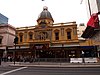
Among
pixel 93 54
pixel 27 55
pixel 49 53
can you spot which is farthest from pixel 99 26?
pixel 27 55

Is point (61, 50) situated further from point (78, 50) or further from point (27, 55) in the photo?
point (27, 55)

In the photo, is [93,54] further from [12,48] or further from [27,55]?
[12,48]

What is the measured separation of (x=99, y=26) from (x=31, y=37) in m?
34.2

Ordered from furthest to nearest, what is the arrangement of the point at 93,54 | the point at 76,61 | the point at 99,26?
1. the point at 93,54
2. the point at 76,61
3. the point at 99,26

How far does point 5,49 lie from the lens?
39000mm

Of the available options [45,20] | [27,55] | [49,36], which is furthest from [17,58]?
[45,20]

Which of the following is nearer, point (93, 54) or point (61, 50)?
point (93, 54)

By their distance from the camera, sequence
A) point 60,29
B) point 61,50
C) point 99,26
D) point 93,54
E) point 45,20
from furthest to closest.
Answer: point 45,20 → point 60,29 → point 61,50 → point 93,54 → point 99,26

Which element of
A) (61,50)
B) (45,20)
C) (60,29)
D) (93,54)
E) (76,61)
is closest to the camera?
(76,61)

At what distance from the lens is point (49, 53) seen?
1399 inches

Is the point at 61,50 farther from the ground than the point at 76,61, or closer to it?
farther from the ground

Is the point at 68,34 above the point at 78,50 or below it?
above

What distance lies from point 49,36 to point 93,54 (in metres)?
11.1

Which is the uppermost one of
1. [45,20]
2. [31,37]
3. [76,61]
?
[45,20]
